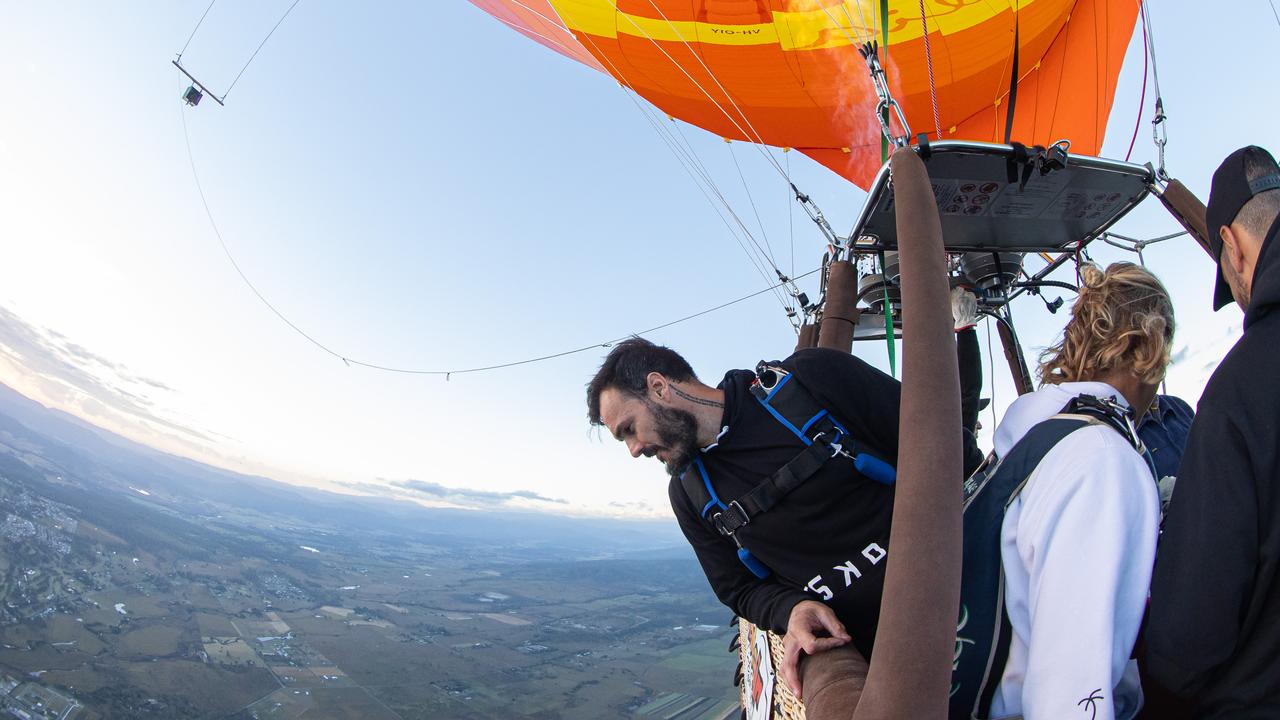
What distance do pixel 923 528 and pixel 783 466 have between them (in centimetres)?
87

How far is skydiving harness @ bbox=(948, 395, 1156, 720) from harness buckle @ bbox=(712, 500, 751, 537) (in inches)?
23.4

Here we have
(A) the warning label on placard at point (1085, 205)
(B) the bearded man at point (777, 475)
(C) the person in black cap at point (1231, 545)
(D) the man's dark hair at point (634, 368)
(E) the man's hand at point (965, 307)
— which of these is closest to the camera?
(C) the person in black cap at point (1231, 545)

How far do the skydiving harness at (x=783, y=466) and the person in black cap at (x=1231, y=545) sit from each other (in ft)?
2.10

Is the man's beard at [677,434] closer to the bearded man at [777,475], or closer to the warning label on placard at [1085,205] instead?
the bearded man at [777,475]

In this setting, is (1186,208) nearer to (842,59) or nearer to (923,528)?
(923,528)

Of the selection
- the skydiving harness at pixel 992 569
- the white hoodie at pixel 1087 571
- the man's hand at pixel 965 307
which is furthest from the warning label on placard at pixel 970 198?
the white hoodie at pixel 1087 571

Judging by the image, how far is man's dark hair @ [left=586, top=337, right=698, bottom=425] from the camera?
1780 mm

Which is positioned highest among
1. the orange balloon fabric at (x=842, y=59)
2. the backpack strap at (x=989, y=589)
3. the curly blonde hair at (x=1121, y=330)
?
the orange balloon fabric at (x=842, y=59)

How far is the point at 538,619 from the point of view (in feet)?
240

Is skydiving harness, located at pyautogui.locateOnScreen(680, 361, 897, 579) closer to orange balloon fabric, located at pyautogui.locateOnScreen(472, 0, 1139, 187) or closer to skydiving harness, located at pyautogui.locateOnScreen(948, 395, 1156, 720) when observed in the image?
skydiving harness, located at pyautogui.locateOnScreen(948, 395, 1156, 720)

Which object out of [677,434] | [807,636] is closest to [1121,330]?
[807,636]

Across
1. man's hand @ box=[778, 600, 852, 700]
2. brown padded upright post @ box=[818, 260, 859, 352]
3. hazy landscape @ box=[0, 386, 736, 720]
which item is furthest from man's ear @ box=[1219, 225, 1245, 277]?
hazy landscape @ box=[0, 386, 736, 720]

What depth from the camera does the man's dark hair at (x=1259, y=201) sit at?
89 cm

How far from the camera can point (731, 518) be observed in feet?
5.00
